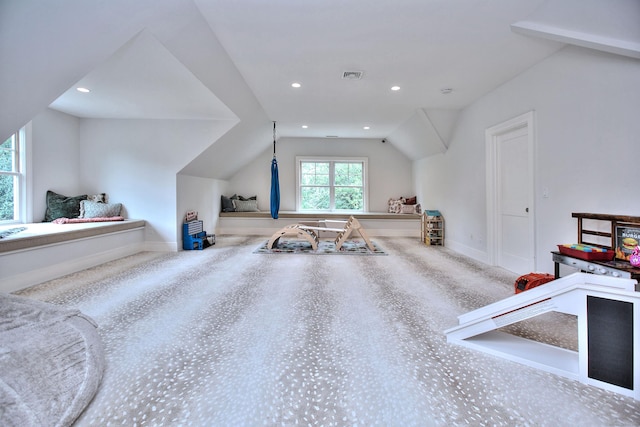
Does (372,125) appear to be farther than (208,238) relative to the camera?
Yes

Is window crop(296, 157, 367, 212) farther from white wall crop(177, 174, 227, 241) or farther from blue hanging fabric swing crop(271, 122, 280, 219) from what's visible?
white wall crop(177, 174, 227, 241)

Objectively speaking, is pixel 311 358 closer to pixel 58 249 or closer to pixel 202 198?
pixel 58 249

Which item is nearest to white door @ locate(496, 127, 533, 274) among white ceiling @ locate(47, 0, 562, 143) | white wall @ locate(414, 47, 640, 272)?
white wall @ locate(414, 47, 640, 272)

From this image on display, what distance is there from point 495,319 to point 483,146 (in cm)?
316

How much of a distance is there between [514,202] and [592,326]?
2553 millimetres

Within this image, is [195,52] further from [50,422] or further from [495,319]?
[495,319]

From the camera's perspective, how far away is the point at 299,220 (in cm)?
695

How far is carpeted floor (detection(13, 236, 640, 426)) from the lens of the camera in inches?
49.5

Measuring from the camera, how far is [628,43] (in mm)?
2100

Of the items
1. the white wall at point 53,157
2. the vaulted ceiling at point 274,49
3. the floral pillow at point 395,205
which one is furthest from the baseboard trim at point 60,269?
the floral pillow at point 395,205

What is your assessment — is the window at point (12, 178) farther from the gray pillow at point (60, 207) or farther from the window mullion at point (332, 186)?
the window mullion at point (332, 186)

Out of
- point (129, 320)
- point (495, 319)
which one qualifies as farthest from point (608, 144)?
point (129, 320)

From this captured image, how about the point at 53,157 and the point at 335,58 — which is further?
the point at 53,157

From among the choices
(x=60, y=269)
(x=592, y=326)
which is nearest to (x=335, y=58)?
(x=592, y=326)
